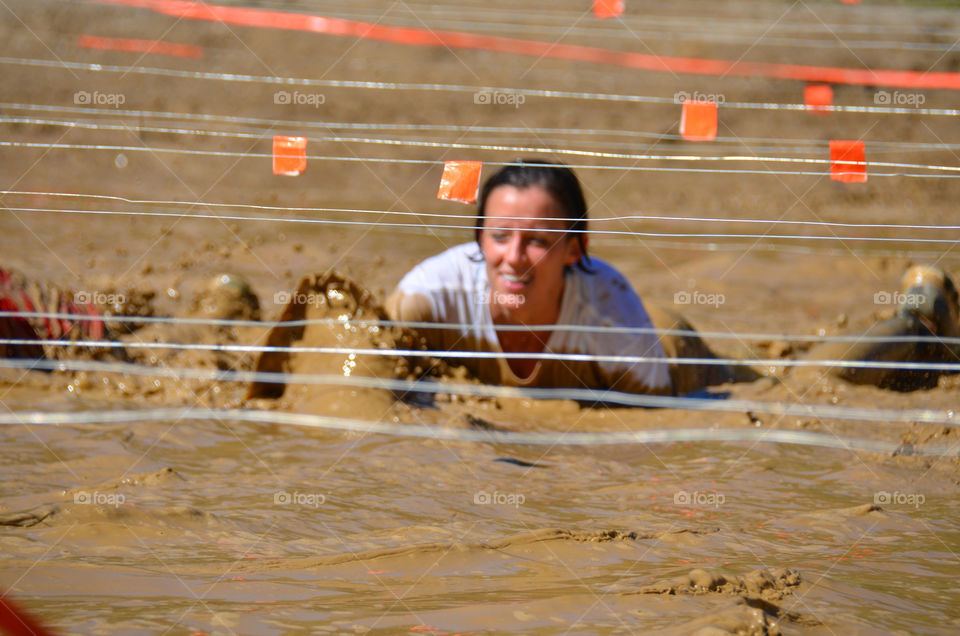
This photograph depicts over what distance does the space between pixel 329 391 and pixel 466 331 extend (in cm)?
83

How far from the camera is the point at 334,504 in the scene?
12.3ft

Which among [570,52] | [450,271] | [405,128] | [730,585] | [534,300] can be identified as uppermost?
[570,52]

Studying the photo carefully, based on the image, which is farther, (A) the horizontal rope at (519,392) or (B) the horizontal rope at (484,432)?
(A) the horizontal rope at (519,392)

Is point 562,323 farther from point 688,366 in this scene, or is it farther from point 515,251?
point 688,366

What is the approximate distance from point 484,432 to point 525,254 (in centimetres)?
96

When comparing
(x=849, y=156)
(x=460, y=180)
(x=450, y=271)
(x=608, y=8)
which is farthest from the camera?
(x=608, y=8)

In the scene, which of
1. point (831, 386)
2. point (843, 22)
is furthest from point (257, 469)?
point (843, 22)

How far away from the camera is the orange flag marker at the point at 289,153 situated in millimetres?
4652

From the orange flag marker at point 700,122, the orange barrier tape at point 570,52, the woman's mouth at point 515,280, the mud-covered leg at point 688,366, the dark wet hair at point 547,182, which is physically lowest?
the mud-covered leg at point 688,366

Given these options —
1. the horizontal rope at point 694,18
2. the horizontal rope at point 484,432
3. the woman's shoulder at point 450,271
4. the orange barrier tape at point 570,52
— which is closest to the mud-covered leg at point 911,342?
the horizontal rope at point 484,432

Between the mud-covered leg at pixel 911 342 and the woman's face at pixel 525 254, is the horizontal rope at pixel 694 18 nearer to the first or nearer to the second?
the mud-covered leg at pixel 911 342

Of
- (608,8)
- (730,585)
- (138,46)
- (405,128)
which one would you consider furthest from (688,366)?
(138,46)

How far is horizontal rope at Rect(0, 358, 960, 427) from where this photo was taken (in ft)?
16.6

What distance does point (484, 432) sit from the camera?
4.76 meters
